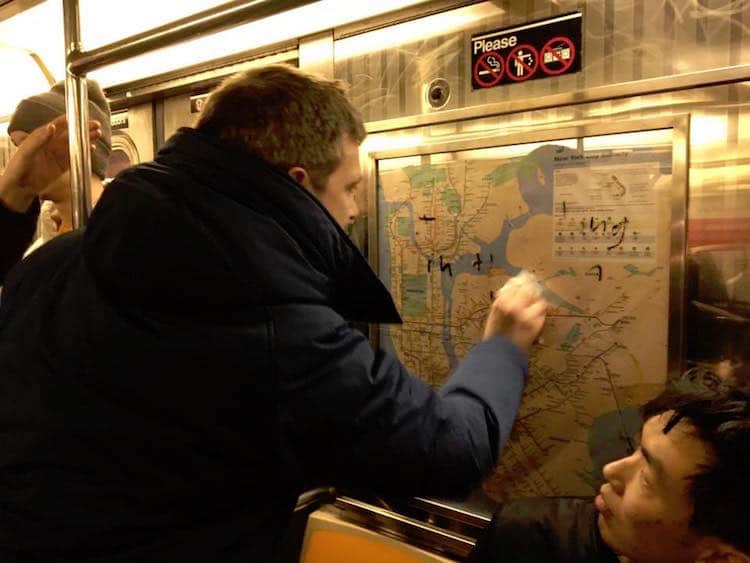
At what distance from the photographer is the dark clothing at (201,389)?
0.86 m

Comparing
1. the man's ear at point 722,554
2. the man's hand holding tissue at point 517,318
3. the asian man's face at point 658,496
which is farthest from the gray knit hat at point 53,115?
the man's ear at point 722,554

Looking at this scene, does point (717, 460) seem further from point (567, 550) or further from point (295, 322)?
point (295, 322)

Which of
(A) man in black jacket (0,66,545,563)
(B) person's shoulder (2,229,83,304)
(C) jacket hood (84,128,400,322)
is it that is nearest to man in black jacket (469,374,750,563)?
(A) man in black jacket (0,66,545,563)

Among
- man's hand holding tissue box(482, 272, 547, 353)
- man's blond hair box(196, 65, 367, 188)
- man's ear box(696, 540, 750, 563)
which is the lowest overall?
man's ear box(696, 540, 750, 563)

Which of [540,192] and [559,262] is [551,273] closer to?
[559,262]

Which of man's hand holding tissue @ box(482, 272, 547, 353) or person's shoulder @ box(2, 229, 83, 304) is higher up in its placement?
person's shoulder @ box(2, 229, 83, 304)

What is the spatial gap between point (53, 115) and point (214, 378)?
1.70 meters

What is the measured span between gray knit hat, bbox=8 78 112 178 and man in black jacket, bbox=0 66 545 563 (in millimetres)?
1192

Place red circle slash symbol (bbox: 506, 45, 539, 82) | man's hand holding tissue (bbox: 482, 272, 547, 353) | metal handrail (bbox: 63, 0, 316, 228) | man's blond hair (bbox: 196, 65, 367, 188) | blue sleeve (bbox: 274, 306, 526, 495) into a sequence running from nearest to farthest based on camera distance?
blue sleeve (bbox: 274, 306, 526, 495) < man's blond hair (bbox: 196, 65, 367, 188) < man's hand holding tissue (bbox: 482, 272, 547, 353) < metal handrail (bbox: 63, 0, 316, 228) < red circle slash symbol (bbox: 506, 45, 539, 82)

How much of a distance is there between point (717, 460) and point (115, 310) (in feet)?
3.25

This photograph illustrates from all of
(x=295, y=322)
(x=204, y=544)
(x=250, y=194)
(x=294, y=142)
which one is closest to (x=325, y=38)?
(x=294, y=142)

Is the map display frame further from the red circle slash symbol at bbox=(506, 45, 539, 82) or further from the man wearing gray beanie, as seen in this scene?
the man wearing gray beanie

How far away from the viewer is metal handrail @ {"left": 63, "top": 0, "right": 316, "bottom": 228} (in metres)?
1.39

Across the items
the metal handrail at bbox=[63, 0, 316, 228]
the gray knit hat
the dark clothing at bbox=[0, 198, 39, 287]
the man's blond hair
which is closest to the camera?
the man's blond hair
